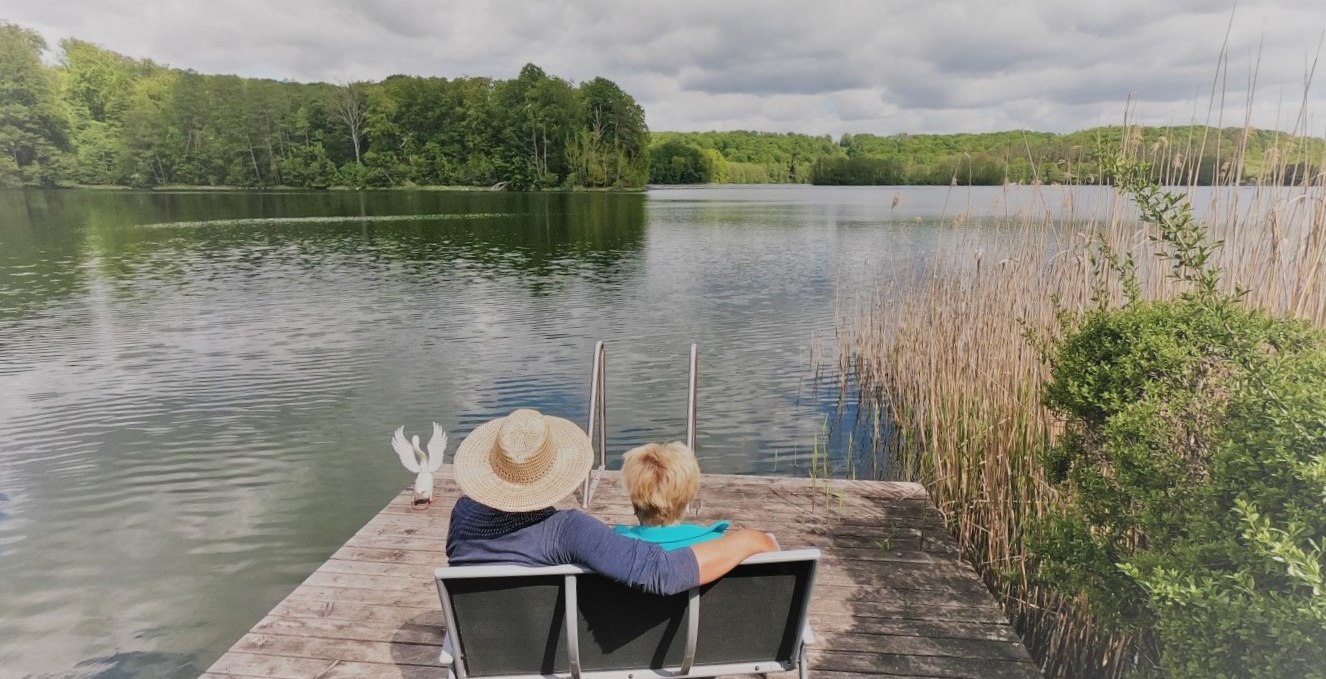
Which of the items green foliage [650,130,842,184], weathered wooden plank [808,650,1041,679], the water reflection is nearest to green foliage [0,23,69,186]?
the water reflection

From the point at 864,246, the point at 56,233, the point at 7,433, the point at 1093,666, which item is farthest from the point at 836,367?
the point at 56,233

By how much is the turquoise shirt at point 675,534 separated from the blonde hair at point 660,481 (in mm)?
45

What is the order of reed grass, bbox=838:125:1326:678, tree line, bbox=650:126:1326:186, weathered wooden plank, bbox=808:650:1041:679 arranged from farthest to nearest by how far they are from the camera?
tree line, bbox=650:126:1326:186, reed grass, bbox=838:125:1326:678, weathered wooden plank, bbox=808:650:1041:679

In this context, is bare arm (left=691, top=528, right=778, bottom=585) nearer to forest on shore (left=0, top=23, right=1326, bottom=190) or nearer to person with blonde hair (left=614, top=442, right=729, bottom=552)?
person with blonde hair (left=614, top=442, right=729, bottom=552)

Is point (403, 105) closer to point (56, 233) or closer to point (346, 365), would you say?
point (56, 233)

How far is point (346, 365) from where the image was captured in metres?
10.0

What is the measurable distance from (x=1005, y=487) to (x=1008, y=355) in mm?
929

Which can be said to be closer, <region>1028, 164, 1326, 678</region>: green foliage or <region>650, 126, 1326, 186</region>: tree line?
<region>1028, 164, 1326, 678</region>: green foliage

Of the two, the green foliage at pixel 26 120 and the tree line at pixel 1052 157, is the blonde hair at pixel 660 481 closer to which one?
the tree line at pixel 1052 157

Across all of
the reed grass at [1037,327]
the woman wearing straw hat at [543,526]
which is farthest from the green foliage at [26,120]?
the woman wearing straw hat at [543,526]

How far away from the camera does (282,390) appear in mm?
8930

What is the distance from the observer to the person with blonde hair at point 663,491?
214cm

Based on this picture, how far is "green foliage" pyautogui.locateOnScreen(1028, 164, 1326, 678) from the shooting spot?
5.61 ft

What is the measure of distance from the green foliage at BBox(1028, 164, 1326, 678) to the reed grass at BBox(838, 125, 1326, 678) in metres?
0.43
